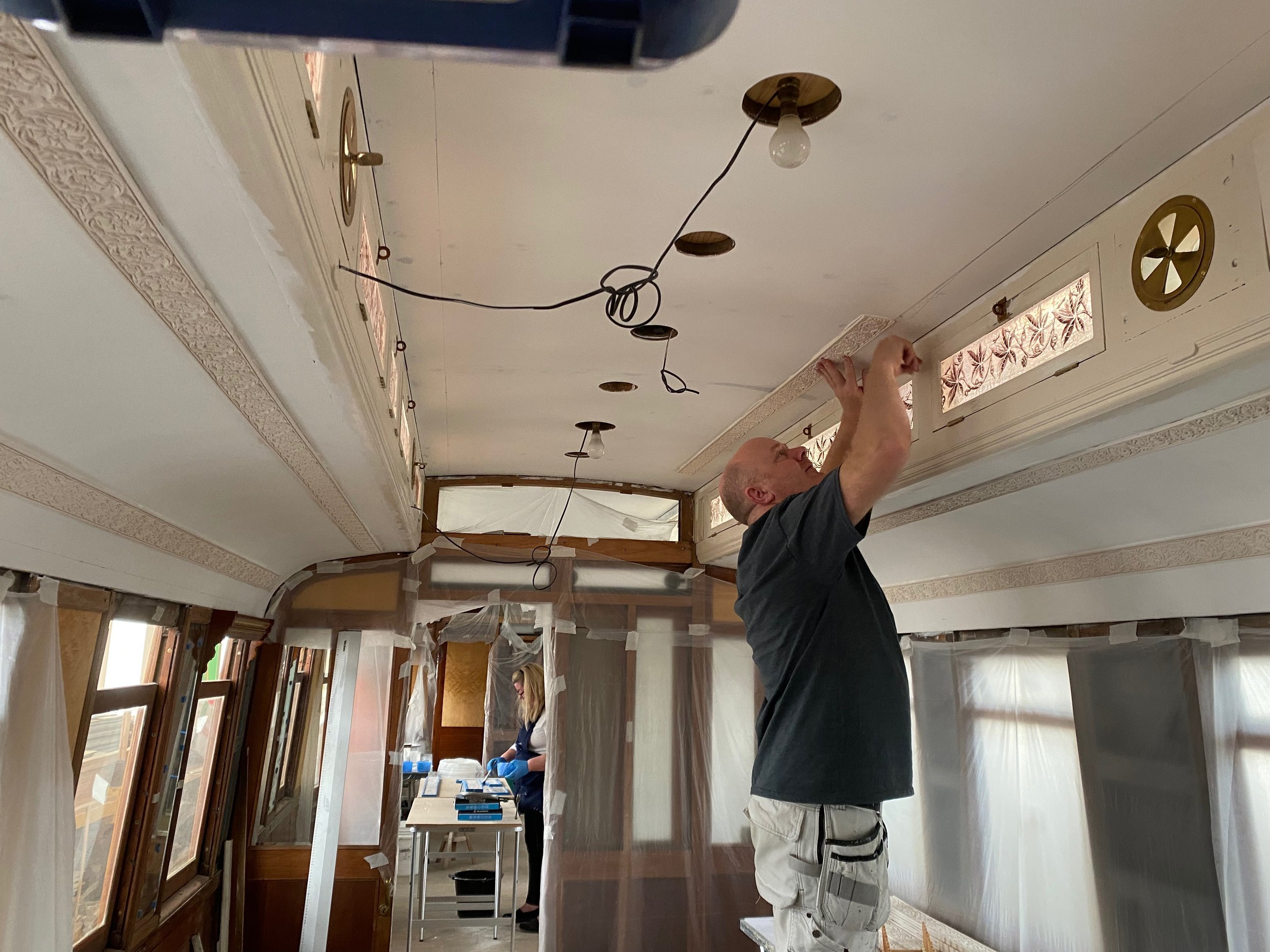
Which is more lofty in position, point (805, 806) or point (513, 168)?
point (513, 168)

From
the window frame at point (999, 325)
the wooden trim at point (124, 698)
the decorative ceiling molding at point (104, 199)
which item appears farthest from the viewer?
the wooden trim at point (124, 698)

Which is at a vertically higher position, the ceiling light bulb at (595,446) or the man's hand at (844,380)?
the ceiling light bulb at (595,446)

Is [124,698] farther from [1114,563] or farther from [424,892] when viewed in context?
[1114,563]

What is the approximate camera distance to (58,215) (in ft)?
3.10

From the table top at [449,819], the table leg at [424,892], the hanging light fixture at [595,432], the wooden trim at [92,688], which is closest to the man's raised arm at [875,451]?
the hanging light fixture at [595,432]

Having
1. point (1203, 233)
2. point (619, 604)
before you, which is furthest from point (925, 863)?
point (1203, 233)

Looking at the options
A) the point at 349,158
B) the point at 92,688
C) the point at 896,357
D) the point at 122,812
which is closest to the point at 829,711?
the point at 896,357

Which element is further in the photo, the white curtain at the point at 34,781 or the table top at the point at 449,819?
the table top at the point at 449,819

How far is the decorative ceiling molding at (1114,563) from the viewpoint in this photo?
2.00m

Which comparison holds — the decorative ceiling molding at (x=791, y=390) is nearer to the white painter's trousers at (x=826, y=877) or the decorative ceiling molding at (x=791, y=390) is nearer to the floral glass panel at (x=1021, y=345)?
the floral glass panel at (x=1021, y=345)

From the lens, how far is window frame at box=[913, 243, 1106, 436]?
165 cm

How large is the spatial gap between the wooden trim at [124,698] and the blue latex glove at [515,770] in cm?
279

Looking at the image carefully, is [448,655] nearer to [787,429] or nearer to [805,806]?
[787,429]

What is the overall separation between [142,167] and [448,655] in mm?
8742
